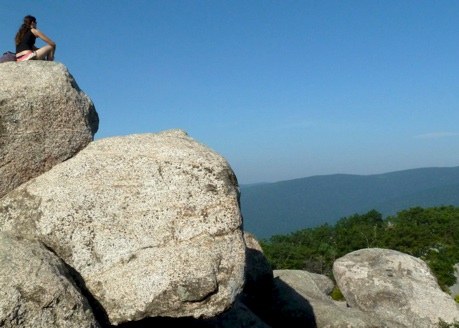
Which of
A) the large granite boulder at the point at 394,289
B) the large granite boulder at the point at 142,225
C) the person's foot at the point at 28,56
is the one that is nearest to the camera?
the large granite boulder at the point at 142,225

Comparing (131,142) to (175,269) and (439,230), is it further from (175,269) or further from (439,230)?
(439,230)

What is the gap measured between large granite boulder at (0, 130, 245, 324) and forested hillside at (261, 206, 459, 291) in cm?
2907

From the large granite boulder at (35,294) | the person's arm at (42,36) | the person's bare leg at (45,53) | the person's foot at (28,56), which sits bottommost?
the large granite boulder at (35,294)

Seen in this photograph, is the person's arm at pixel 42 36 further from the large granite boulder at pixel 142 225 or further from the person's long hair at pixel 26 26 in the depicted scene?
the large granite boulder at pixel 142 225

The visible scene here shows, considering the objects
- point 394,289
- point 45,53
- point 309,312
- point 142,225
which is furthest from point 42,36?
point 394,289

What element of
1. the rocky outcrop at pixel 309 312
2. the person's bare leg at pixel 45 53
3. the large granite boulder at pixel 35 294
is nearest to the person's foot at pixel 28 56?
the person's bare leg at pixel 45 53

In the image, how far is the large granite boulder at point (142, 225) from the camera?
9.18 m

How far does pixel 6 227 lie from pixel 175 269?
12.3ft

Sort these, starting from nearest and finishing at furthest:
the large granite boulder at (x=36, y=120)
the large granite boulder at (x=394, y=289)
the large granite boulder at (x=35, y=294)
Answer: the large granite boulder at (x=35, y=294), the large granite boulder at (x=36, y=120), the large granite boulder at (x=394, y=289)

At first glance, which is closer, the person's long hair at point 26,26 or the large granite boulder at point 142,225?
the large granite boulder at point 142,225

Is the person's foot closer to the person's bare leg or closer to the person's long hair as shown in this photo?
the person's bare leg

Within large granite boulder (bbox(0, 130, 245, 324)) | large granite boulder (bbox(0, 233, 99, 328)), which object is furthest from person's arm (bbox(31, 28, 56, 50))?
large granite boulder (bbox(0, 233, 99, 328))

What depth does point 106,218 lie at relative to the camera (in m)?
9.74

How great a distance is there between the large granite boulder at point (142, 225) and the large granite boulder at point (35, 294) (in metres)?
0.91
